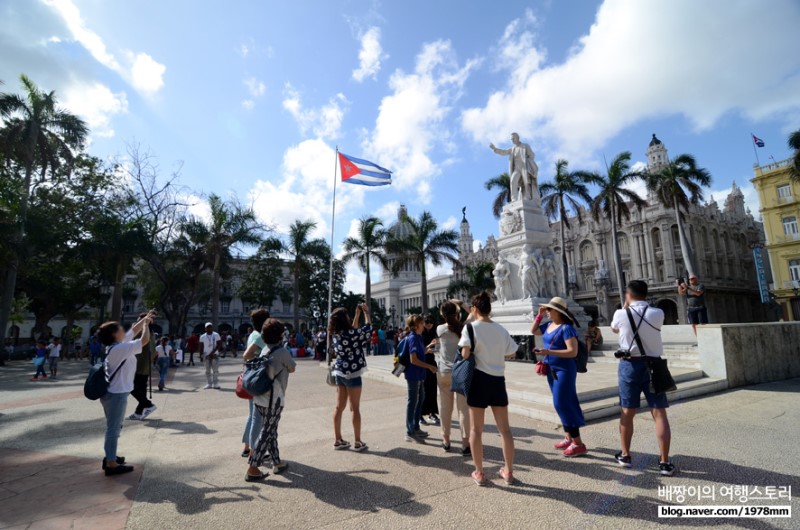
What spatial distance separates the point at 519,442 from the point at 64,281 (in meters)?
38.9

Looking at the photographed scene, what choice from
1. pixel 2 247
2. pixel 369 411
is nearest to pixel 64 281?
pixel 2 247

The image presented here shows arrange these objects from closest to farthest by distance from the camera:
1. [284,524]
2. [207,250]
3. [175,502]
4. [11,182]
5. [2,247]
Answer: [284,524] < [175,502] < [2,247] < [11,182] < [207,250]

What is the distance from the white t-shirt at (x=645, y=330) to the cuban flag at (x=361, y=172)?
1366cm

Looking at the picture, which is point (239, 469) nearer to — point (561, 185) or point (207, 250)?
point (207, 250)

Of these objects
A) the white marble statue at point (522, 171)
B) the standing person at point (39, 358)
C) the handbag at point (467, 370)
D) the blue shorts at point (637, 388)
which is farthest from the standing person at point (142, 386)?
the white marble statue at point (522, 171)

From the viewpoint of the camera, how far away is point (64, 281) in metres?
31.5

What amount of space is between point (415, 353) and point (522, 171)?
38.3ft

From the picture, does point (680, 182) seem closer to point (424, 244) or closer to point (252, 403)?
point (424, 244)

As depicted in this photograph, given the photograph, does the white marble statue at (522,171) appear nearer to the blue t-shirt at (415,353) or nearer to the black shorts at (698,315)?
the black shorts at (698,315)

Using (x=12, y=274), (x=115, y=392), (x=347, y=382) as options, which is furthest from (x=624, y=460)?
(x=12, y=274)

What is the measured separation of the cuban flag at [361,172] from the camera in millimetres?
16406

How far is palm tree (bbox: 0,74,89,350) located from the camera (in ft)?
68.1

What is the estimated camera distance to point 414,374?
546 cm

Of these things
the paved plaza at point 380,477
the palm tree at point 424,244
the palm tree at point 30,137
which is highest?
the palm tree at point 30,137
